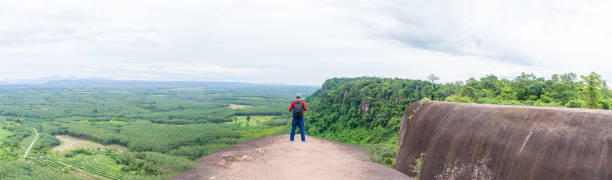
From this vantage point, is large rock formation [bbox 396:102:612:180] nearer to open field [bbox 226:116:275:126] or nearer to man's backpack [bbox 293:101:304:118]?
man's backpack [bbox 293:101:304:118]

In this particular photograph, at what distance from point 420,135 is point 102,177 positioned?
28.8 metres

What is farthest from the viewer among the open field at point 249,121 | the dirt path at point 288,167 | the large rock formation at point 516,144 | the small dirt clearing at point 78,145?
the open field at point 249,121

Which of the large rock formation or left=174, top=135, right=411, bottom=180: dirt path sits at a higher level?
the large rock formation

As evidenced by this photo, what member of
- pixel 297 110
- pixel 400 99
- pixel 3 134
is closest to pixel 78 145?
pixel 3 134

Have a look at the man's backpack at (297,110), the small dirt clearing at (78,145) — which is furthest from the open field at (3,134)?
the man's backpack at (297,110)

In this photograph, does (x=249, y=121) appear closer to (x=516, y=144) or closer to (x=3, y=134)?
(x=3, y=134)

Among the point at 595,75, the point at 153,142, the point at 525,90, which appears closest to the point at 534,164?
the point at 595,75

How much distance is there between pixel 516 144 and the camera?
667cm

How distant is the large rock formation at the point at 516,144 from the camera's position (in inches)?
215

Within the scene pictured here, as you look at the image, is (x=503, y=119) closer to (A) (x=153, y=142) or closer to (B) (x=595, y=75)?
(B) (x=595, y=75)

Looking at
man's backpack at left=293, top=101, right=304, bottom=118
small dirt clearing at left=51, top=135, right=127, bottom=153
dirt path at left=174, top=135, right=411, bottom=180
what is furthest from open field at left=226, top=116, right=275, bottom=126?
dirt path at left=174, top=135, right=411, bottom=180

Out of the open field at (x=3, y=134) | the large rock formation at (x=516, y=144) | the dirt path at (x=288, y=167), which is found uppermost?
the large rock formation at (x=516, y=144)

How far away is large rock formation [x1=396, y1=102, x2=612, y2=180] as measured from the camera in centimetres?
546

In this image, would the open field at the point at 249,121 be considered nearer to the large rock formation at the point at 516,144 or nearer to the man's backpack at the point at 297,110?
the man's backpack at the point at 297,110
